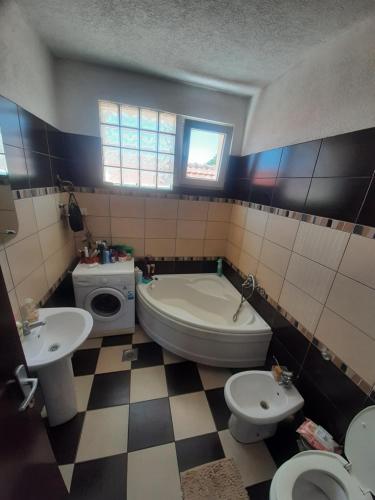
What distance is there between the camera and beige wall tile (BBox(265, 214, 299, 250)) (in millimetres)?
1553

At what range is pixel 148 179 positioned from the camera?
7.52ft

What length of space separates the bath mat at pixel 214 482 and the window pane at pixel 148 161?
8.27ft

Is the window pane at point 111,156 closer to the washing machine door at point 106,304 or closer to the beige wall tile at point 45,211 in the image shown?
the beige wall tile at point 45,211

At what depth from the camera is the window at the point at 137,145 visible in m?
2.05

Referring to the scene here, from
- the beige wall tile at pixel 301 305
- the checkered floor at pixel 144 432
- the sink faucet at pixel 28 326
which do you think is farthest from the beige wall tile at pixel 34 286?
the beige wall tile at pixel 301 305

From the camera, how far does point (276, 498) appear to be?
883 millimetres

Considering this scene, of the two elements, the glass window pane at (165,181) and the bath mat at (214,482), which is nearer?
the bath mat at (214,482)

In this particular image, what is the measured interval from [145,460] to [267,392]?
2.96ft

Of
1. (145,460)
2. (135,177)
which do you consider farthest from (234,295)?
(135,177)

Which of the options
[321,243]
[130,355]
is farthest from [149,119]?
[130,355]

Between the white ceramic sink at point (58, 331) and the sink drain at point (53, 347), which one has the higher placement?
the white ceramic sink at point (58, 331)

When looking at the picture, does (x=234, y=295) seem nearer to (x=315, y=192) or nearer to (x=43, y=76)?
(x=315, y=192)

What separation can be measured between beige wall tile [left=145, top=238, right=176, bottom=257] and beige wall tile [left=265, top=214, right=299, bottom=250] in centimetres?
116

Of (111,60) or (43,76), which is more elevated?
(111,60)
